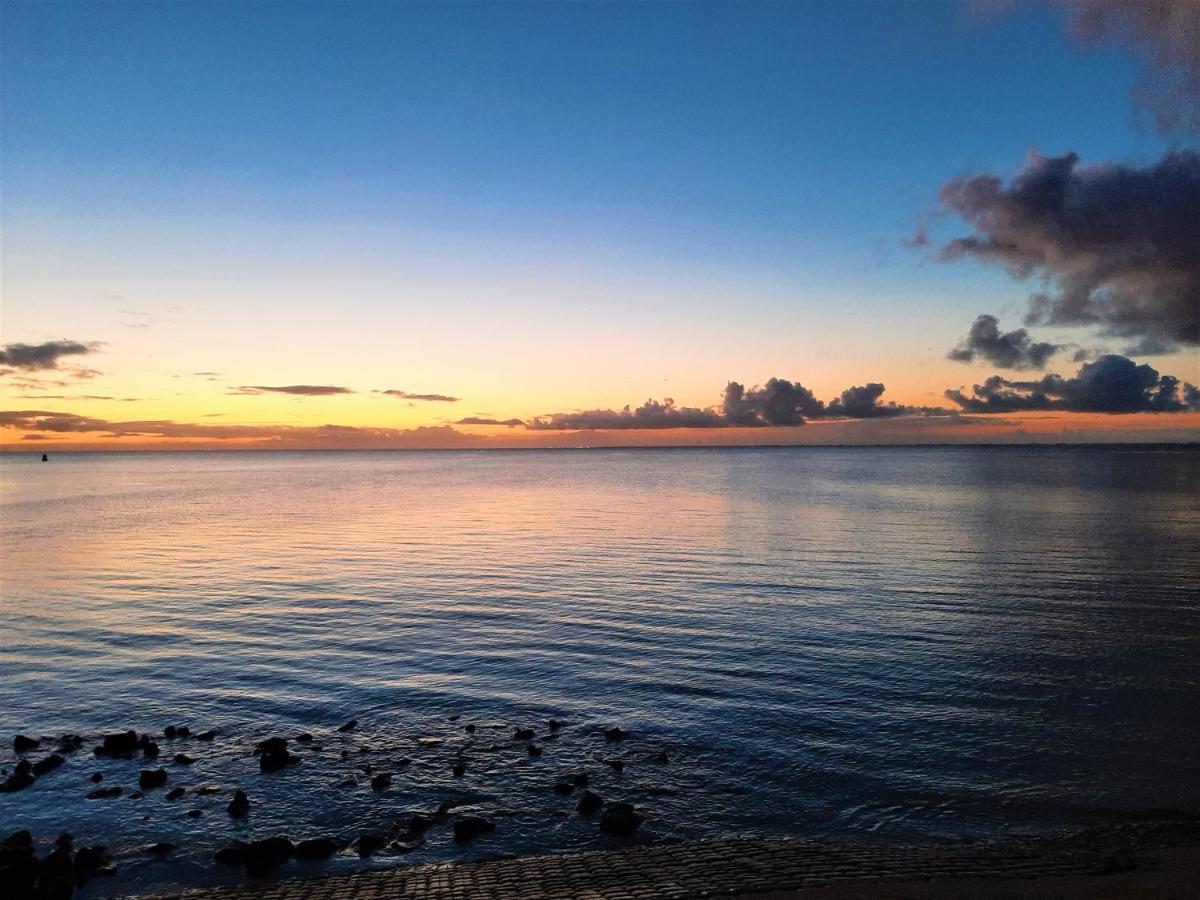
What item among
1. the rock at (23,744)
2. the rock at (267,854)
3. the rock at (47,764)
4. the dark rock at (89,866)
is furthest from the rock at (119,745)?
the rock at (267,854)

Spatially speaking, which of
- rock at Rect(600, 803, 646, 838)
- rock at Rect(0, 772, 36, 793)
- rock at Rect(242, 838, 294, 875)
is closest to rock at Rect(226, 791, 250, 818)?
rock at Rect(242, 838, 294, 875)

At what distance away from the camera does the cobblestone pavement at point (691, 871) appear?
1347 cm

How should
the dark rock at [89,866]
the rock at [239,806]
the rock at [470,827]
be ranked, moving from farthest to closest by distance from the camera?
1. the rock at [239,806]
2. the rock at [470,827]
3. the dark rock at [89,866]

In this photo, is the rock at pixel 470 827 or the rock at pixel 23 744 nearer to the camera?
the rock at pixel 470 827

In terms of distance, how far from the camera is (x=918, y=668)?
28312mm

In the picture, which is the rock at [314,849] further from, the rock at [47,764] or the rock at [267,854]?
the rock at [47,764]

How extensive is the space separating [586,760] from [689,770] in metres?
2.75

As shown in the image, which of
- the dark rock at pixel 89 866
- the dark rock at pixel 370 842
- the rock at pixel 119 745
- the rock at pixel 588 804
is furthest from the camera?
the rock at pixel 119 745

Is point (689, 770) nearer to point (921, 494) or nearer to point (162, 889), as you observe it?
point (162, 889)

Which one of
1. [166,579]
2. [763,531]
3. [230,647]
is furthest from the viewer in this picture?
[763,531]

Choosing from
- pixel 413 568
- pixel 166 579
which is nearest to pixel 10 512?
pixel 166 579

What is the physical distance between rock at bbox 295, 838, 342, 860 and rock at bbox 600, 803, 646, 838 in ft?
18.5

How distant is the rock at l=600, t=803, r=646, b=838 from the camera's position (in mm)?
16516

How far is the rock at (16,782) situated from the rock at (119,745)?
175 centimetres
